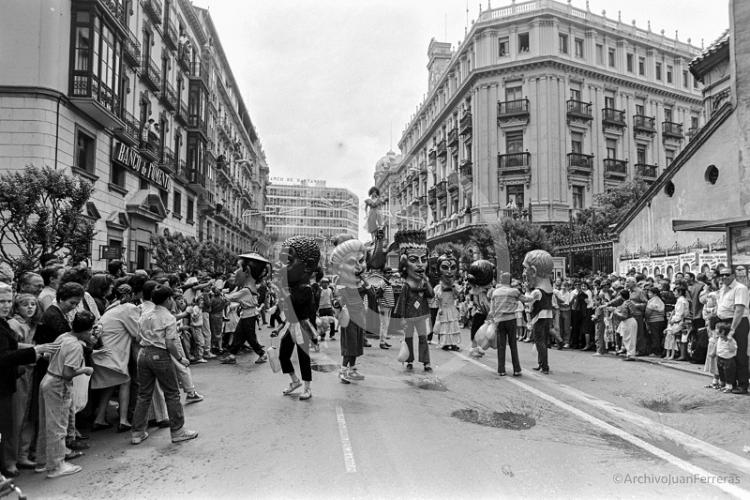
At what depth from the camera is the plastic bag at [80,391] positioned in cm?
458

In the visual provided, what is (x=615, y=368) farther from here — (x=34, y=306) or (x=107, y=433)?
(x=34, y=306)

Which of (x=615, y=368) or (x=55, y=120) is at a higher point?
(x=55, y=120)

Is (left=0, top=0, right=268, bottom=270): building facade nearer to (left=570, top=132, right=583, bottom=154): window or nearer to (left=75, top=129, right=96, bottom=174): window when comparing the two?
(left=75, top=129, right=96, bottom=174): window

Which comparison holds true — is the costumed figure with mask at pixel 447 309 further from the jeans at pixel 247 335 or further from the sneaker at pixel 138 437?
the sneaker at pixel 138 437

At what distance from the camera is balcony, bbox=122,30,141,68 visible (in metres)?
19.4

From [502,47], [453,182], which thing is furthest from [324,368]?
[502,47]

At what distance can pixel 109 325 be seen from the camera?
205 inches

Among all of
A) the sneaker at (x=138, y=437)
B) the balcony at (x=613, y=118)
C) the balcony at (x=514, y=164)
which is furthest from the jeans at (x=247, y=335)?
the balcony at (x=613, y=118)

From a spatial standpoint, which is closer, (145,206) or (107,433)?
(107,433)

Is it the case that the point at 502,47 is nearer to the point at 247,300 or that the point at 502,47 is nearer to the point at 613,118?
the point at 613,118

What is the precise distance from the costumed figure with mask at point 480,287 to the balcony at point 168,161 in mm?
19507

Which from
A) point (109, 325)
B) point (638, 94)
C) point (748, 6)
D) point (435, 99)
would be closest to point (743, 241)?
point (748, 6)

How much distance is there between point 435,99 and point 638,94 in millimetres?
16945

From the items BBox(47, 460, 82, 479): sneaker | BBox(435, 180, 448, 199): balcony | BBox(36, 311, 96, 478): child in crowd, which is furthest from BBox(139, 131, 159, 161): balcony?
BBox(435, 180, 448, 199): balcony
